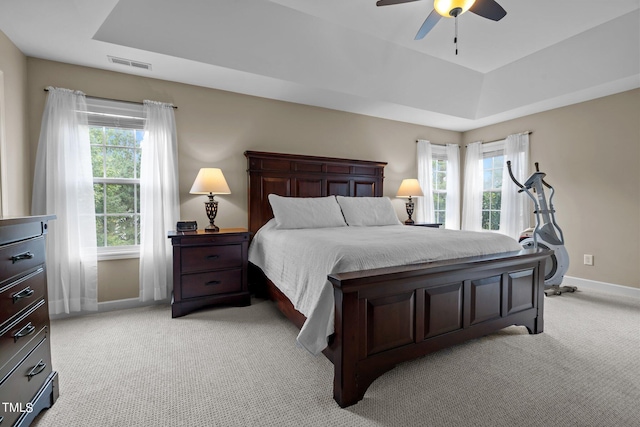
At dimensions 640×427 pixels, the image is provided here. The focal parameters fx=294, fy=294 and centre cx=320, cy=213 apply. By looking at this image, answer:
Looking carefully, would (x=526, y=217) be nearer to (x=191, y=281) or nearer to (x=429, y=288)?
(x=429, y=288)

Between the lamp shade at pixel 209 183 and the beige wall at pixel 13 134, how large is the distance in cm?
140

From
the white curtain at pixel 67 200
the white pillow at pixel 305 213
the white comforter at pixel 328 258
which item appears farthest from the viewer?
the white pillow at pixel 305 213

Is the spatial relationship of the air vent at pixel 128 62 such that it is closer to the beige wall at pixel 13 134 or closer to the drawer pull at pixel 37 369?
the beige wall at pixel 13 134

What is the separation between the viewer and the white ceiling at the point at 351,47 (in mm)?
2523

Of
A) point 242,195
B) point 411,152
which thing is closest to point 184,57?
point 242,195

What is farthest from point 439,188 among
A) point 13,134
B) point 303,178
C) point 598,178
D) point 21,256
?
point 13,134

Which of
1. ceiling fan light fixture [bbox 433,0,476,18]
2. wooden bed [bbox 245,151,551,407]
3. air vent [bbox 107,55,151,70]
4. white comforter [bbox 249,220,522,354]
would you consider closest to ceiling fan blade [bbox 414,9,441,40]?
ceiling fan light fixture [bbox 433,0,476,18]

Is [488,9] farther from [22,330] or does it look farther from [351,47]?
[22,330]

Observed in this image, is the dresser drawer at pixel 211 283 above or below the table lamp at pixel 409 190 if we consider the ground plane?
below

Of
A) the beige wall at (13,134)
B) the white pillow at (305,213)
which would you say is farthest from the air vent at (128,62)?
the white pillow at (305,213)

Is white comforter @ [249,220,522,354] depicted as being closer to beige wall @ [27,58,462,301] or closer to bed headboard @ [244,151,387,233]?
bed headboard @ [244,151,387,233]

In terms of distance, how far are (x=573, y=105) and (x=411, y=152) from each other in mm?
2183

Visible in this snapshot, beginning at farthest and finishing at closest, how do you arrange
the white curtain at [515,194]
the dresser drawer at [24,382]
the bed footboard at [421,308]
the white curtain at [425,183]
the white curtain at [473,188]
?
the white curtain at [473,188] < the white curtain at [425,183] < the white curtain at [515,194] < the bed footboard at [421,308] < the dresser drawer at [24,382]

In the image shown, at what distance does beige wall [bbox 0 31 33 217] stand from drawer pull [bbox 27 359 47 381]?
57.6 inches
